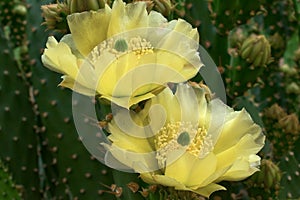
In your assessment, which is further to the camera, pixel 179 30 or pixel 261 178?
pixel 261 178

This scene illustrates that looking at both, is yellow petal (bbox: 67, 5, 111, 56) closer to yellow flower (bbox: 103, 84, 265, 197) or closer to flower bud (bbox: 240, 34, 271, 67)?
yellow flower (bbox: 103, 84, 265, 197)

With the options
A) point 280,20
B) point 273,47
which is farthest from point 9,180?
point 280,20

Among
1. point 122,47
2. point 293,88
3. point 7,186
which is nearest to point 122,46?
point 122,47

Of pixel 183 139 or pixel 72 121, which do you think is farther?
pixel 72 121

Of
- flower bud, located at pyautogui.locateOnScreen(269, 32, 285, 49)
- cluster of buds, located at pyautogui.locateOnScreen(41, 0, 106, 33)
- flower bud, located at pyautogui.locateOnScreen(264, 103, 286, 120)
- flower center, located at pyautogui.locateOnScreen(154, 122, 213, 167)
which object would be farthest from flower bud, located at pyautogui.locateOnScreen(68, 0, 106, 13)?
flower bud, located at pyautogui.locateOnScreen(269, 32, 285, 49)

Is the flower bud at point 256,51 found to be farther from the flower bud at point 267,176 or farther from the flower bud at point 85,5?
the flower bud at point 85,5

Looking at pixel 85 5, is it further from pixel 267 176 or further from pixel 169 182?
pixel 267 176

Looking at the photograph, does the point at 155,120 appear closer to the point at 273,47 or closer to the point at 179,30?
the point at 179,30
